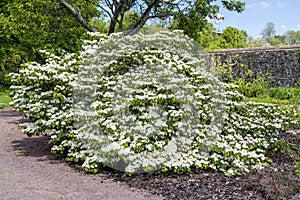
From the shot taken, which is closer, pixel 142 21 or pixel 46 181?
pixel 46 181

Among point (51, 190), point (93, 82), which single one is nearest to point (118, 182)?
point (51, 190)

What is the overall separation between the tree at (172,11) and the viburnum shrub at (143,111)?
13.6 feet

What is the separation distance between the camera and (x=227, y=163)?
443cm

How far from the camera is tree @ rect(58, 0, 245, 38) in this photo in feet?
32.4

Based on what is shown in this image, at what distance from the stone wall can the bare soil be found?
8.16 metres

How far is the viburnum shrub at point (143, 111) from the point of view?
4453mm

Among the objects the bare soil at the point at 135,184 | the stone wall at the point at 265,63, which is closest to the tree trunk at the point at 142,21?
the stone wall at the point at 265,63

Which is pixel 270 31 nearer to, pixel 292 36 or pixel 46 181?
pixel 292 36

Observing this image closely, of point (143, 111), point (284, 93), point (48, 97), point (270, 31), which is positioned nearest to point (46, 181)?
point (143, 111)

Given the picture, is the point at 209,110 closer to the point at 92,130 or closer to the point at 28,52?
the point at 92,130

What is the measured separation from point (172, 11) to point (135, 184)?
7.17 metres

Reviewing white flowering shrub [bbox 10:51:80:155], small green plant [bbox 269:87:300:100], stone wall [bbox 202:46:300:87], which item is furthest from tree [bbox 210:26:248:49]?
white flowering shrub [bbox 10:51:80:155]

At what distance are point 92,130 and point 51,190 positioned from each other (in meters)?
1.06

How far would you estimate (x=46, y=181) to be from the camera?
4.23 m
